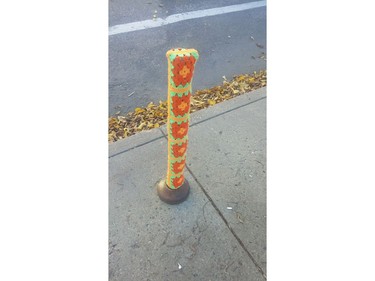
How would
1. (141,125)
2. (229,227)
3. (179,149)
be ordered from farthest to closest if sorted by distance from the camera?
(141,125)
(229,227)
(179,149)

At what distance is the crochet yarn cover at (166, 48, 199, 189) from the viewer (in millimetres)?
1528

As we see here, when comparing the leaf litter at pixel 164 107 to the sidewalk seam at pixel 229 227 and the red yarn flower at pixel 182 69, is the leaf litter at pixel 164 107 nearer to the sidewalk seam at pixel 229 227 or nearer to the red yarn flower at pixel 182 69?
the sidewalk seam at pixel 229 227

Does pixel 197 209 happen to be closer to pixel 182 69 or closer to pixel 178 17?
pixel 182 69

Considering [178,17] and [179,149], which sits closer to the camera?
[179,149]

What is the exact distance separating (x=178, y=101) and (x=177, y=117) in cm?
13

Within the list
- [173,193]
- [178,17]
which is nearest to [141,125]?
[173,193]

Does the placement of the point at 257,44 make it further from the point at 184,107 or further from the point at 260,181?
the point at 184,107

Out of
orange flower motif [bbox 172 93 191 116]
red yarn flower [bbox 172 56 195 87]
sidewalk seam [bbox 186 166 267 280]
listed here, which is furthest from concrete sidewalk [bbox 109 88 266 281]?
red yarn flower [bbox 172 56 195 87]

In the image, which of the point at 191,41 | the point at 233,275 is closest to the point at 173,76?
the point at 233,275

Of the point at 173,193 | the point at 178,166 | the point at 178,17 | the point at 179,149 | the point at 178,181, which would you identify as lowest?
the point at 173,193

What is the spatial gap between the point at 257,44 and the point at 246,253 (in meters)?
3.52

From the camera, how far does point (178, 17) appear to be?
507cm

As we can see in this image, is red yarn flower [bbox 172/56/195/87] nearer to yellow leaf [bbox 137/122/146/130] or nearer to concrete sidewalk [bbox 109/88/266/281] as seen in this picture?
concrete sidewalk [bbox 109/88/266/281]

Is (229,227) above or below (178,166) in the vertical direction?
below
